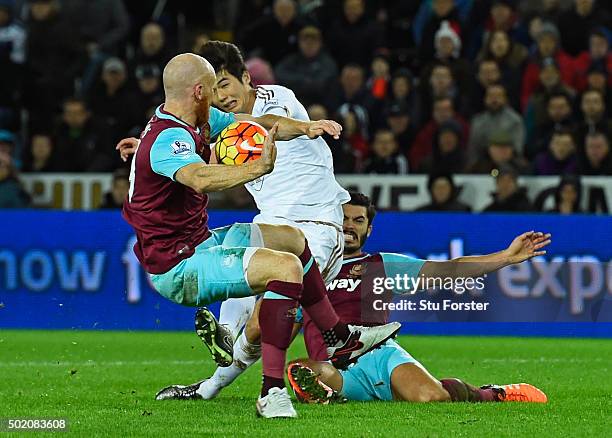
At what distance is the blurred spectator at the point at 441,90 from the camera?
16.5 metres

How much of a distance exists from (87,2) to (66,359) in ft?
26.5

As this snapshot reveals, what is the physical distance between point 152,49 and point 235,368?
9.67 m

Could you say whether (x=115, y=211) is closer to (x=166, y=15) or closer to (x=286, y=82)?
(x=286, y=82)

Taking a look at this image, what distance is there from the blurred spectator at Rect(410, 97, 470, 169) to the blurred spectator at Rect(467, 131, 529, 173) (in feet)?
2.23

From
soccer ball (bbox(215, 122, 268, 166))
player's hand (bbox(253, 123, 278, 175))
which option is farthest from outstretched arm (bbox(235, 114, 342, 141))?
player's hand (bbox(253, 123, 278, 175))

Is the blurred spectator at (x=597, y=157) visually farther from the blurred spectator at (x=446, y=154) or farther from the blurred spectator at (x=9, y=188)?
the blurred spectator at (x=9, y=188)

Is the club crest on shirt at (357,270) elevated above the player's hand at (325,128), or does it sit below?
below

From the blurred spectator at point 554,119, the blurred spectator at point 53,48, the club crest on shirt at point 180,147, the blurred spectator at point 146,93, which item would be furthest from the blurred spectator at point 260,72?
the club crest on shirt at point 180,147

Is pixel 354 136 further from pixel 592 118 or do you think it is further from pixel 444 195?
pixel 592 118

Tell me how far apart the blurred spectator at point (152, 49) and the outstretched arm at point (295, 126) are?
363 inches

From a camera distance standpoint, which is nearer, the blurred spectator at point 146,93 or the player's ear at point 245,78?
the player's ear at point 245,78

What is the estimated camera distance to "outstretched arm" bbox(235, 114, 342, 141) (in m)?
7.28

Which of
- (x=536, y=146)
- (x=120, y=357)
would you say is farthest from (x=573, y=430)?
(x=536, y=146)

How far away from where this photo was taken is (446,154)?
626 inches
